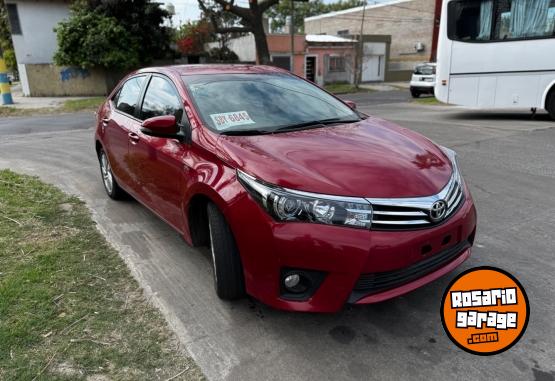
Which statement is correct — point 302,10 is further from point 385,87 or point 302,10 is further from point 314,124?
point 314,124

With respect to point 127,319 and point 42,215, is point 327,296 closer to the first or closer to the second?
point 127,319

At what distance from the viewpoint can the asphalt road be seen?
7.70 feet

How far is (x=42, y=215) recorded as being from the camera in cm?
464

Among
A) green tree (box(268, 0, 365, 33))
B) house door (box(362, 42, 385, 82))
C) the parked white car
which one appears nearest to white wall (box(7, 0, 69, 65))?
the parked white car

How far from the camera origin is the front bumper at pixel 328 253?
7.54 ft

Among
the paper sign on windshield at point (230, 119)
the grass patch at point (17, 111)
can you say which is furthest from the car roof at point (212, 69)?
the grass patch at point (17, 111)

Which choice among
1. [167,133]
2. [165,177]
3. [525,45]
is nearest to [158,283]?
[165,177]

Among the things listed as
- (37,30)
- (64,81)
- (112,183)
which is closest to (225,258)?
(112,183)

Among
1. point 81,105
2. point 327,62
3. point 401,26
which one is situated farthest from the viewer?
point 401,26

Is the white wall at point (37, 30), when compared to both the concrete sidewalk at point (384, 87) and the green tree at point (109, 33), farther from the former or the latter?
the concrete sidewalk at point (384, 87)

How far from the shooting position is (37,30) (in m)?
25.1

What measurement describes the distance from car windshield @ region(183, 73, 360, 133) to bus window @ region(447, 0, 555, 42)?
8213 millimetres

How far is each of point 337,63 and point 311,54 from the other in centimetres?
320

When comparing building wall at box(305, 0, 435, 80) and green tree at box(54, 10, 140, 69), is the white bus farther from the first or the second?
building wall at box(305, 0, 435, 80)
